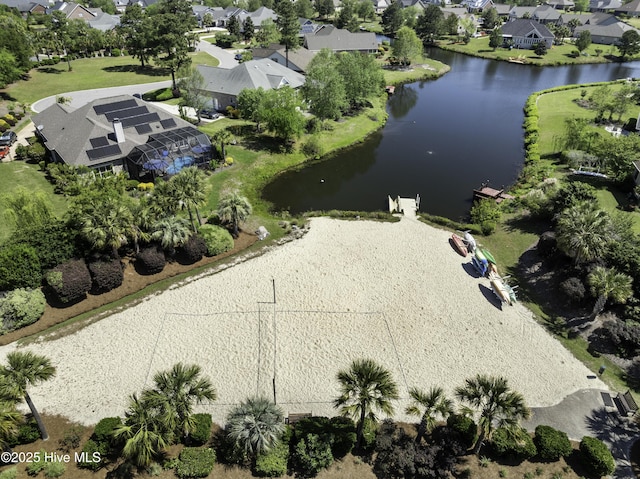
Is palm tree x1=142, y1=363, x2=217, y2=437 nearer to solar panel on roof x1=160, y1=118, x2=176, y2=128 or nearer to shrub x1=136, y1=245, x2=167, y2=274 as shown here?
shrub x1=136, y1=245, x2=167, y2=274

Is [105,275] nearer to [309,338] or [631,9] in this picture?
[309,338]

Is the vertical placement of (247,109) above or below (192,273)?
above

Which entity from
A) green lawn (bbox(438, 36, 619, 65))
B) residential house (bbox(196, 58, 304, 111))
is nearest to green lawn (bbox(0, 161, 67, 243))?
residential house (bbox(196, 58, 304, 111))

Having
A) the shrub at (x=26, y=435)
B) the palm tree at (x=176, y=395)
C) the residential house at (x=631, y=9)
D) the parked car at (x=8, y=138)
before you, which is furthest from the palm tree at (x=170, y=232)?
the residential house at (x=631, y=9)

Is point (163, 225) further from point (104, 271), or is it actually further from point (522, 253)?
point (522, 253)

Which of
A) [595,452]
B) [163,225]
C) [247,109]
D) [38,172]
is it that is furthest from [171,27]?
[595,452]

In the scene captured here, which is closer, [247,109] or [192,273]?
[192,273]

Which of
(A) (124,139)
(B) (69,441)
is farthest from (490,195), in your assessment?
(B) (69,441)

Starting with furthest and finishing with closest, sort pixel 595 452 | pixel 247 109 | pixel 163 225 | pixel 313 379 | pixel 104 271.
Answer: pixel 247 109, pixel 163 225, pixel 104 271, pixel 313 379, pixel 595 452
